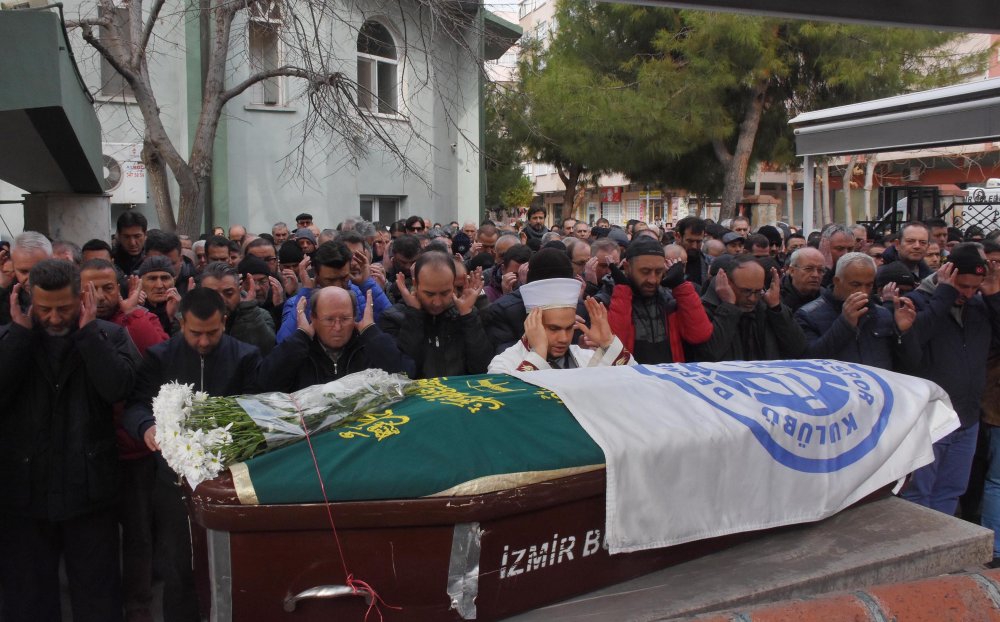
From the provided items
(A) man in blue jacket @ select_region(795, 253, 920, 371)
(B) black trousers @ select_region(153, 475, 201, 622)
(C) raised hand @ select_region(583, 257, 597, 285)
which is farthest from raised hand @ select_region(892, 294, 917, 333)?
(B) black trousers @ select_region(153, 475, 201, 622)

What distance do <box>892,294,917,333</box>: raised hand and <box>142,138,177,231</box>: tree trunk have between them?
793 centimetres

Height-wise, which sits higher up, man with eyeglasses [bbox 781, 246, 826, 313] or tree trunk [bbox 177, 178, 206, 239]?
tree trunk [bbox 177, 178, 206, 239]

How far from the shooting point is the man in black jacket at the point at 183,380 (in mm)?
3910

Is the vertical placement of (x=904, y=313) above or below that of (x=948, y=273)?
below

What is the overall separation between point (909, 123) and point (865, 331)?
7577 mm

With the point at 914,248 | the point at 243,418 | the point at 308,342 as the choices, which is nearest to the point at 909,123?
the point at 914,248

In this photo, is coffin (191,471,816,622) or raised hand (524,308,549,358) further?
raised hand (524,308,549,358)

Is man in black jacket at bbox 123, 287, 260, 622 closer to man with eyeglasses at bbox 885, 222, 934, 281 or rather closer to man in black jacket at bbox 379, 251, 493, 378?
man in black jacket at bbox 379, 251, 493, 378

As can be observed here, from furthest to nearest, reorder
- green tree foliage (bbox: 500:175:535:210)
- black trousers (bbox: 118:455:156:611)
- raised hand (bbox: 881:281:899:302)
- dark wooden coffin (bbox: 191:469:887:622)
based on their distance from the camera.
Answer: green tree foliage (bbox: 500:175:535:210)
raised hand (bbox: 881:281:899:302)
black trousers (bbox: 118:455:156:611)
dark wooden coffin (bbox: 191:469:887:622)

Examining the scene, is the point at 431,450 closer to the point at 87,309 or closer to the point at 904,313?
the point at 87,309

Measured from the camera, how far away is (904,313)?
5.02 m

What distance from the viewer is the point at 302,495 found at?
261 cm

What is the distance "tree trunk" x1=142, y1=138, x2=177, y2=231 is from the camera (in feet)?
32.8

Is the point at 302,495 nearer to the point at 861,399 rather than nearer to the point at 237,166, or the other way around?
the point at 861,399
